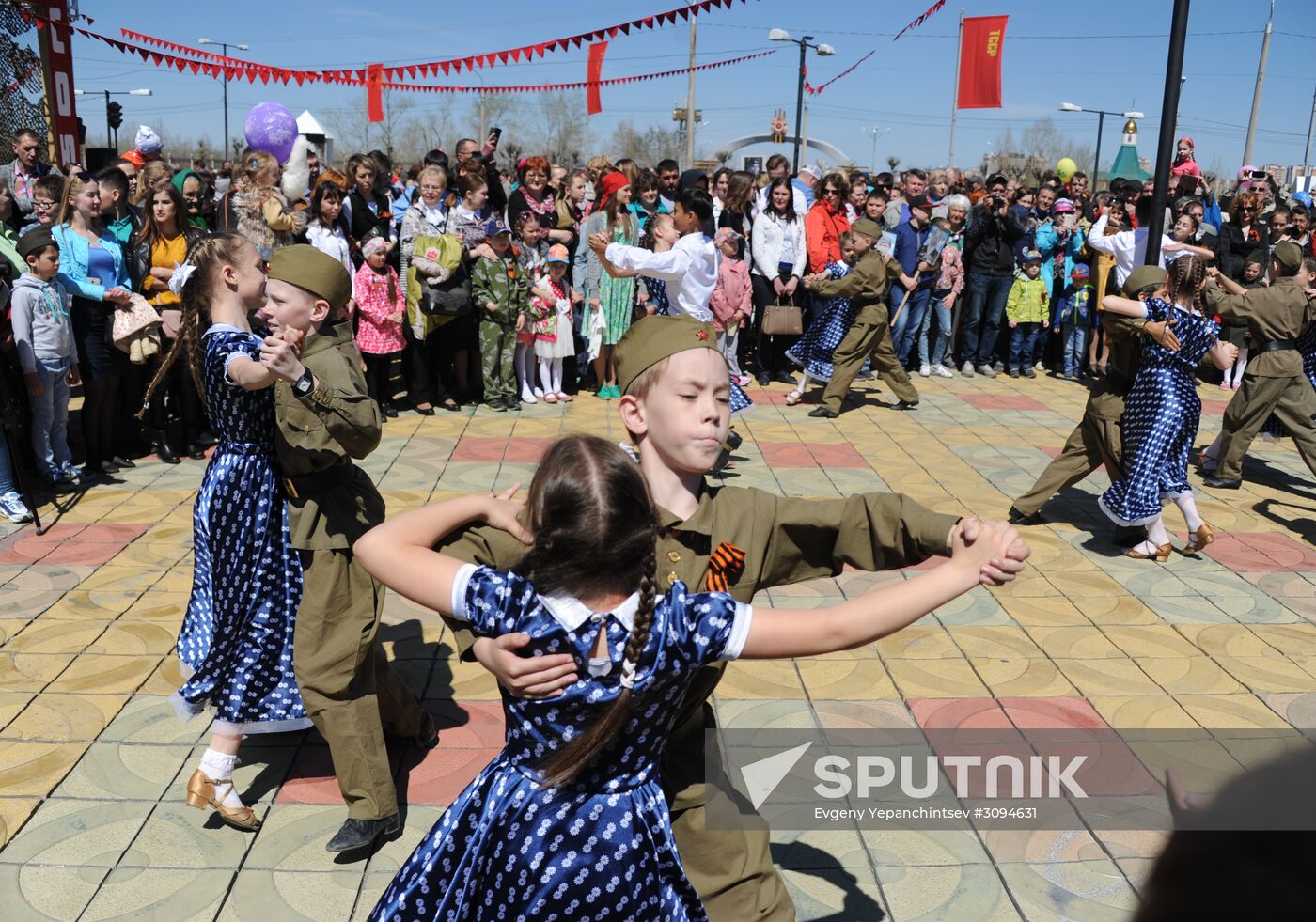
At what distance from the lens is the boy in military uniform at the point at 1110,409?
251 inches

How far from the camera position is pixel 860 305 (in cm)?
992

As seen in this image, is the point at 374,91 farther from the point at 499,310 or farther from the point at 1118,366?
the point at 1118,366

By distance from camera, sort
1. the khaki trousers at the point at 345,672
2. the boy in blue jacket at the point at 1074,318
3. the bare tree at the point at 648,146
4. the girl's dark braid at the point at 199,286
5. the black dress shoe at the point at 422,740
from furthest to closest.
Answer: the bare tree at the point at 648,146, the boy in blue jacket at the point at 1074,318, the black dress shoe at the point at 422,740, the girl's dark braid at the point at 199,286, the khaki trousers at the point at 345,672

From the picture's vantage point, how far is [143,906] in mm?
3311

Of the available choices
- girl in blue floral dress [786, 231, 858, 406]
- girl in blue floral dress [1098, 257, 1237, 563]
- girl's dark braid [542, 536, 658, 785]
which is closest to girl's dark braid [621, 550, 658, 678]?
girl's dark braid [542, 536, 658, 785]

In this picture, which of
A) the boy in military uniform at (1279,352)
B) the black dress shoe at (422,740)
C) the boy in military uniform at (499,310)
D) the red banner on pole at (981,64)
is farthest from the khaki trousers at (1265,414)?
the black dress shoe at (422,740)

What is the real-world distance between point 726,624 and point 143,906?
91.0 inches

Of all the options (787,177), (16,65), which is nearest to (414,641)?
(787,177)

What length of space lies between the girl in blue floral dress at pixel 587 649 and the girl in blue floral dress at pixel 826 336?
8050 mm

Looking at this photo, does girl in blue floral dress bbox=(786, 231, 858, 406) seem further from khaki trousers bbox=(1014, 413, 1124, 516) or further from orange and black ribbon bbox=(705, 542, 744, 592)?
orange and black ribbon bbox=(705, 542, 744, 592)

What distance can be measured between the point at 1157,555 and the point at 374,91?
10.4 meters

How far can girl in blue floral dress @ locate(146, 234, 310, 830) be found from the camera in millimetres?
3600

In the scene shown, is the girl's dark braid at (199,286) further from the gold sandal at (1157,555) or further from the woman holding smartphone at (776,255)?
the woman holding smartphone at (776,255)

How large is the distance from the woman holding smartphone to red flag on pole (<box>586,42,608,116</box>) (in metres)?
2.66
